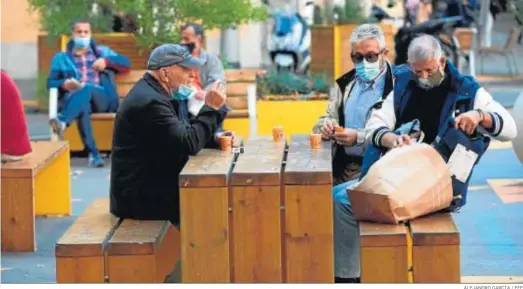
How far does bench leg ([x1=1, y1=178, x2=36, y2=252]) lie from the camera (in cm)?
858

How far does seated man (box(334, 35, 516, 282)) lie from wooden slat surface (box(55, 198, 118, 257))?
47.4 inches

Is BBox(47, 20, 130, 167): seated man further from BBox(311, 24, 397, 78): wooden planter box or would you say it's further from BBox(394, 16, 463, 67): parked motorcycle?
BBox(394, 16, 463, 67): parked motorcycle

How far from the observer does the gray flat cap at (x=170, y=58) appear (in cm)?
648

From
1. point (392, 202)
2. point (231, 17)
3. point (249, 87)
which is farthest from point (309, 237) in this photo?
point (231, 17)

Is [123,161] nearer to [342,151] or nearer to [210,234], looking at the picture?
[210,234]

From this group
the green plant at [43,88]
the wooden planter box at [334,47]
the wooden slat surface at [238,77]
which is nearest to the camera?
the wooden slat surface at [238,77]

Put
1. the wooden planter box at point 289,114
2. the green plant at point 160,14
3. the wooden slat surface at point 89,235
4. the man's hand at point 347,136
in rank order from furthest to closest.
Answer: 1. the green plant at point 160,14
2. the wooden planter box at point 289,114
3. the man's hand at point 347,136
4. the wooden slat surface at point 89,235

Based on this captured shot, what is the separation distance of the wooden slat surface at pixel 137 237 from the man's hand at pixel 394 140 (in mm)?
1207

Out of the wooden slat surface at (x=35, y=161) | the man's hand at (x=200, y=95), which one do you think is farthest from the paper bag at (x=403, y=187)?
the man's hand at (x=200, y=95)

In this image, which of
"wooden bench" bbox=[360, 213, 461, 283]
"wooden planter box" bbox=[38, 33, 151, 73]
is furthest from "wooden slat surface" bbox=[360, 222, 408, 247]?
"wooden planter box" bbox=[38, 33, 151, 73]

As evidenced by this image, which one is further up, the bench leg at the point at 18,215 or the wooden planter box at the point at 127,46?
the wooden planter box at the point at 127,46

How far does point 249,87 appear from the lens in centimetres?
1273

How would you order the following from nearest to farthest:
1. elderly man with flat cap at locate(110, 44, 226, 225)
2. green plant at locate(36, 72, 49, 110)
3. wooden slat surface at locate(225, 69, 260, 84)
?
elderly man with flat cap at locate(110, 44, 226, 225)
wooden slat surface at locate(225, 69, 260, 84)
green plant at locate(36, 72, 49, 110)

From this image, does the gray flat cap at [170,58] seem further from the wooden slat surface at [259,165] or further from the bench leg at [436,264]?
the bench leg at [436,264]
